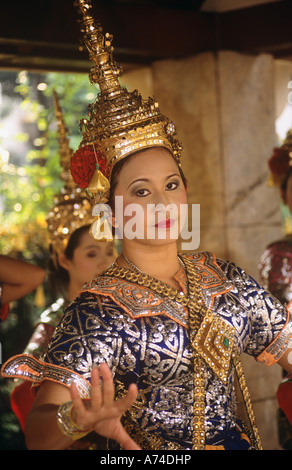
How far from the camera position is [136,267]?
197cm

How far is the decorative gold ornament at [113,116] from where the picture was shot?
1.92 m

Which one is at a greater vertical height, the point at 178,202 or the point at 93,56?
the point at 93,56

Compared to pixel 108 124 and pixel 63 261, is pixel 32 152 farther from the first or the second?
pixel 108 124

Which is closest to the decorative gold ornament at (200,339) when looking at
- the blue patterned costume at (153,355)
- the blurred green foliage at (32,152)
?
the blue patterned costume at (153,355)

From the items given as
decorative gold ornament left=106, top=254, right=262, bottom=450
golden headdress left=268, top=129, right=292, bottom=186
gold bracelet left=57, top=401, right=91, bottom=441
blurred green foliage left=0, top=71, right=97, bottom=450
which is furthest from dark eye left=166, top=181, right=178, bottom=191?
blurred green foliage left=0, top=71, right=97, bottom=450

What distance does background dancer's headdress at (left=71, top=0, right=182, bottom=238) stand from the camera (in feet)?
6.30

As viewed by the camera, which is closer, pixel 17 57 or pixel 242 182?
pixel 17 57

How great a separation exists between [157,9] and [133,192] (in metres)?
1.83

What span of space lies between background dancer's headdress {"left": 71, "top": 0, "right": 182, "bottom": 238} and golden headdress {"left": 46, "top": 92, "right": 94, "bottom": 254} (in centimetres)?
121

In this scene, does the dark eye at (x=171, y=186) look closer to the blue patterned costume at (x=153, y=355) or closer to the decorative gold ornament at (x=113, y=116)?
the decorative gold ornament at (x=113, y=116)

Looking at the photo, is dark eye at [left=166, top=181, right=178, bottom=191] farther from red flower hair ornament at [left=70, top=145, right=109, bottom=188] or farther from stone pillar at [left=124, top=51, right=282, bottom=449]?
stone pillar at [left=124, top=51, right=282, bottom=449]

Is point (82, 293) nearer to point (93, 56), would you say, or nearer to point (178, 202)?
point (178, 202)
